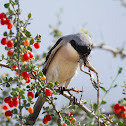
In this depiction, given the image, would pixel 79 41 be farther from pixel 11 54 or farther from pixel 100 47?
pixel 11 54

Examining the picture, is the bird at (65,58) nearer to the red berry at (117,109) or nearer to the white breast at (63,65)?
the white breast at (63,65)

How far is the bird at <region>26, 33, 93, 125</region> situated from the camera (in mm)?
4301

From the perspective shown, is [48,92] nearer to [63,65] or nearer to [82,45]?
[82,45]

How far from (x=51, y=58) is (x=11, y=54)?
2181mm

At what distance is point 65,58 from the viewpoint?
4613 mm

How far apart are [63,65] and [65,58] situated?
133mm

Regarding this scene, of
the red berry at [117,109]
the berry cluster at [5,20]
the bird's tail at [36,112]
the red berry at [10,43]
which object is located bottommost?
the bird's tail at [36,112]

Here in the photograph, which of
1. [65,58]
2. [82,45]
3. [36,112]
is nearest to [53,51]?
[65,58]

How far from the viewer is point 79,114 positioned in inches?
171

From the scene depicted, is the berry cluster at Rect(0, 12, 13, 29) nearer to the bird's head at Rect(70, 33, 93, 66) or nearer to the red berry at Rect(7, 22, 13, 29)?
the red berry at Rect(7, 22, 13, 29)

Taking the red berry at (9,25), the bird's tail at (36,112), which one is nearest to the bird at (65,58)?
the bird's tail at (36,112)

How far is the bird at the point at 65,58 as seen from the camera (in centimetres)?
430

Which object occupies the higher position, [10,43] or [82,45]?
[10,43]

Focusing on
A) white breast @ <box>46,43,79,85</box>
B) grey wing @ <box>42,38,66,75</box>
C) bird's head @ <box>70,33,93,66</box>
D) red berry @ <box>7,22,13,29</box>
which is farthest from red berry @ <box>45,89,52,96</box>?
grey wing @ <box>42,38,66,75</box>
